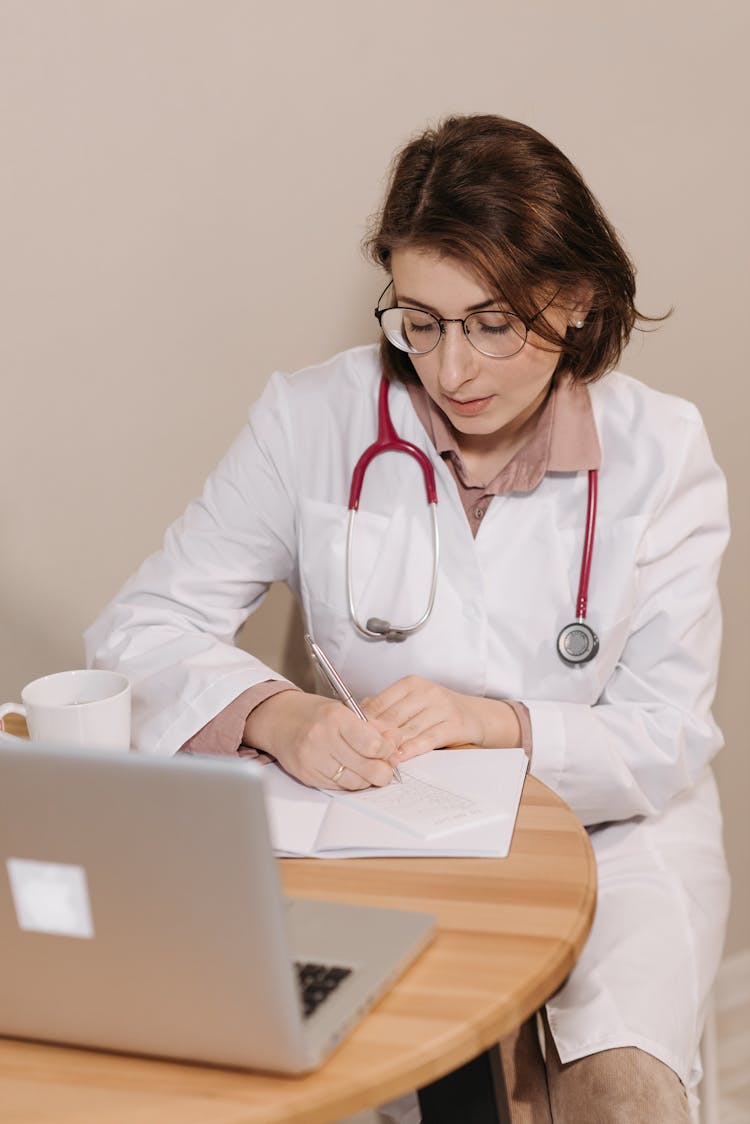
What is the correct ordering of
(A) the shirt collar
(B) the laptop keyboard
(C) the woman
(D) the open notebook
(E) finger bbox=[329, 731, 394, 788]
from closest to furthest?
1. (B) the laptop keyboard
2. (D) the open notebook
3. (E) finger bbox=[329, 731, 394, 788]
4. (C) the woman
5. (A) the shirt collar

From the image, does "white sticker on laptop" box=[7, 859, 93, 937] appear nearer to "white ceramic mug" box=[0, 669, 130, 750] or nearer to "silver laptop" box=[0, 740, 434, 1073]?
"silver laptop" box=[0, 740, 434, 1073]

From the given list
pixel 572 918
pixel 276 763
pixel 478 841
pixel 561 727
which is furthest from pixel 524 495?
pixel 572 918

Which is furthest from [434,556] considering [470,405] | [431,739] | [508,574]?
[431,739]

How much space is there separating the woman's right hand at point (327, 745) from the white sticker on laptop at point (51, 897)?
485 mm

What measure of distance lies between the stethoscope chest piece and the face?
0.26 m

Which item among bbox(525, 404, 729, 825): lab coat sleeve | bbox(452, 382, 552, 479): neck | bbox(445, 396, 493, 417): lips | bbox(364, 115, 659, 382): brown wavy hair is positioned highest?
bbox(364, 115, 659, 382): brown wavy hair

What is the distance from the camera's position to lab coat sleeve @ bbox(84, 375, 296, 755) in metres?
1.48

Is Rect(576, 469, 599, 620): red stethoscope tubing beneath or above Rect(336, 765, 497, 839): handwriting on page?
above

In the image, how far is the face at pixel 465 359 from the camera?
143 cm

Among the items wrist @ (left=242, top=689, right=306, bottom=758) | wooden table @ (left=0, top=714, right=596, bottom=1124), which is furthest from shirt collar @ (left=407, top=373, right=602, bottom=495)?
wooden table @ (left=0, top=714, right=596, bottom=1124)

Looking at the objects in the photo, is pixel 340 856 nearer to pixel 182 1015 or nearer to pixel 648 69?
pixel 182 1015

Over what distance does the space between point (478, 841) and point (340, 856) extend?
12cm

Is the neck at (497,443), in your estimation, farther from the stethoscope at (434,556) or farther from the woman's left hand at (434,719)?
the woman's left hand at (434,719)

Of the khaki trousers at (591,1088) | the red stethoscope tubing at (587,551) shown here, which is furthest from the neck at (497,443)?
the khaki trousers at (591,1088)
